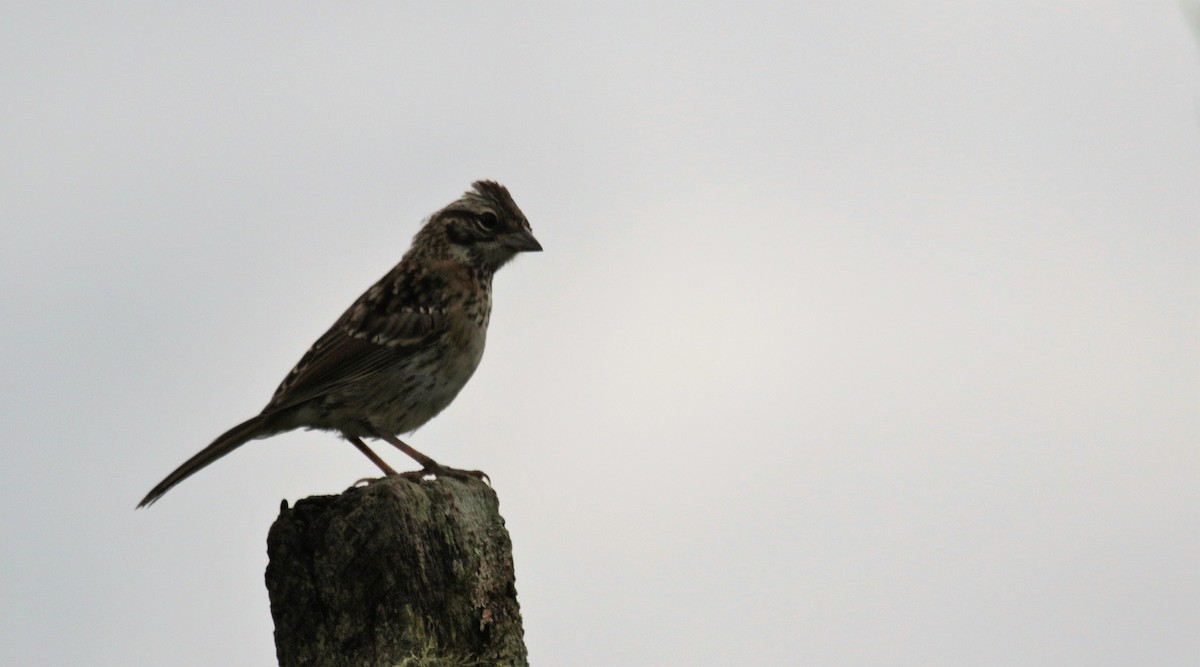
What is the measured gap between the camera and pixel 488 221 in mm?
9180

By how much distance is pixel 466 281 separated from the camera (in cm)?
878

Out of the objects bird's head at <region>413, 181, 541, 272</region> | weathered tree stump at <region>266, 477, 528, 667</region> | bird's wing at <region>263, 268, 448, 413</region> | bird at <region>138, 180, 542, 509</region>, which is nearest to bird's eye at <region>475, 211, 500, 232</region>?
bird's head at <region>413, 181, 541, 272</region>

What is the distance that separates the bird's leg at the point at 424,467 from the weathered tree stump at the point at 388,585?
1.10 meters

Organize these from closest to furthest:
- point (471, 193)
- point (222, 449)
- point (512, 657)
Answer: point (512, 657) < point (222, 449) < point (471, 193)

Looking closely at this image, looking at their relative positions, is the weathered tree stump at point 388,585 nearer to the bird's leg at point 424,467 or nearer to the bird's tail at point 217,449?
the bird's leg at point 424,467

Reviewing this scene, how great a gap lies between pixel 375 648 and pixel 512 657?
53 centimetres

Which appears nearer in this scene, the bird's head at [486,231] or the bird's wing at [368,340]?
the bird's wing at [368,340]

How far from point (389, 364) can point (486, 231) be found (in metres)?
1.49

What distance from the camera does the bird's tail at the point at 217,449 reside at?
23.3 feet

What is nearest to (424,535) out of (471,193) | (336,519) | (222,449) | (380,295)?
(336,519)

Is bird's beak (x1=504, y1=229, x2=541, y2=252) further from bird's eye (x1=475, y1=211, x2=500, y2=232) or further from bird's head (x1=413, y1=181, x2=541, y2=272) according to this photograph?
bird's eye (x1=475, y1=211, x2=500, y2=232)

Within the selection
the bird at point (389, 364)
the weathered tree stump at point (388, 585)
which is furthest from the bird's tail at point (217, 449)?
the weathered tree stump at point (388, 585)

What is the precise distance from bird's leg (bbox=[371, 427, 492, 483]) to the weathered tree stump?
110 centimetres

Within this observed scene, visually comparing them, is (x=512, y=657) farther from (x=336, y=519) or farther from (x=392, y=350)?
(x=392, y=350)
